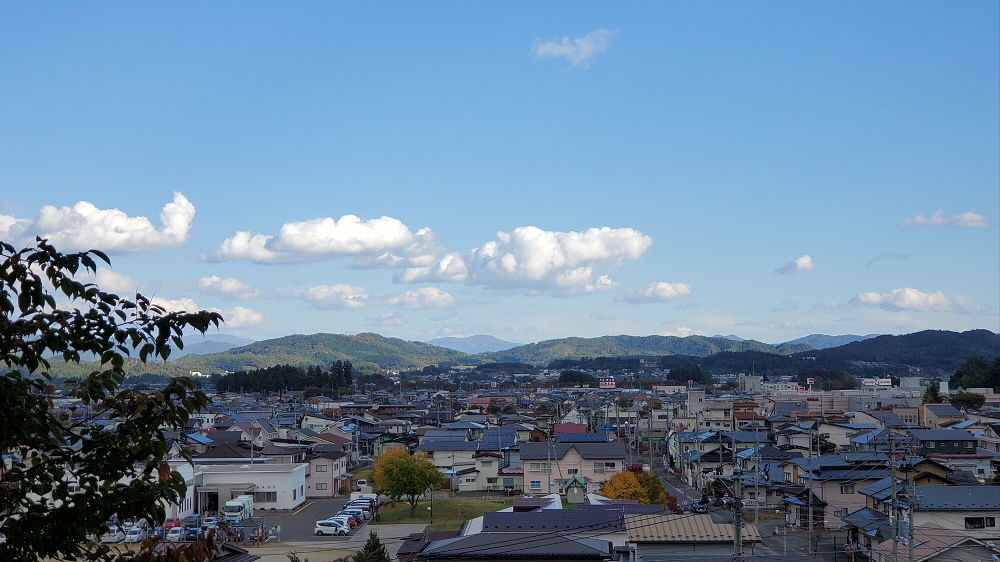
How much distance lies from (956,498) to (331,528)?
11394 millimetres

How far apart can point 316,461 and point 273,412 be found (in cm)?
1976

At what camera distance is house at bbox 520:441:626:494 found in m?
24.7

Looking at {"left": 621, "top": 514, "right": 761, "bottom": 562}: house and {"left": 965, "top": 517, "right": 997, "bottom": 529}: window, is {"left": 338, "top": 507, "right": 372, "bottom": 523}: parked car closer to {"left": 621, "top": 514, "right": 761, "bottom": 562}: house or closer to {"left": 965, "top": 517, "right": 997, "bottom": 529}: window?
{"left": 621, "top": 514, "right": 761, "bottom": 562}: house

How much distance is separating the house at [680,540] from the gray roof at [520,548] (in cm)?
85

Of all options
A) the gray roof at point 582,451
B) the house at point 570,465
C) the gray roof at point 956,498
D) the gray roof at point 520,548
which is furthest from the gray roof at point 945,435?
the gray roof at point 520,548

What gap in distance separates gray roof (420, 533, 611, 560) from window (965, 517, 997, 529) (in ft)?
21.3

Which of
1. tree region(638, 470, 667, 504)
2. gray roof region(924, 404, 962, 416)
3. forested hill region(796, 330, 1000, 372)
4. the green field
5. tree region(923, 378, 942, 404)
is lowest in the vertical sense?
the green field

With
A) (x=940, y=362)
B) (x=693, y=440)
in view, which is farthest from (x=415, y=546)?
(x=940, y=362)

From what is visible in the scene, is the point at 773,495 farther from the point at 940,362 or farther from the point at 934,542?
the point at 940,362

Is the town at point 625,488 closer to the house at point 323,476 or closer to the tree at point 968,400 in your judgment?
the house at point 323,476

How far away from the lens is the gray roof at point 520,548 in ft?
34.8

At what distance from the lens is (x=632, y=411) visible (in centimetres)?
4478

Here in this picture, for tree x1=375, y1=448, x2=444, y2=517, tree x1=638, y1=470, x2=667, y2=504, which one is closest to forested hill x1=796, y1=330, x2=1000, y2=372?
tree x1=638, y1=470, x2=667, y2=504

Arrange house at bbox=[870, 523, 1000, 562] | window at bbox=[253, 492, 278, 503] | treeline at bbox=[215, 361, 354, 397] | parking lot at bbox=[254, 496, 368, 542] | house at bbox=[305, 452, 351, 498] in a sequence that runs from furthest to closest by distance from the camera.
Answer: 1. treeline at bbox=[215, 361, 354, 397]
2. house at bbox=[305, 452, 351, 498]
3. window at bbox=[253, 492, 278, 503]
4. parking lot at bbox=[254, 496, 368, 542]
5. house at bbox=[870, 523, 1000, 562]
